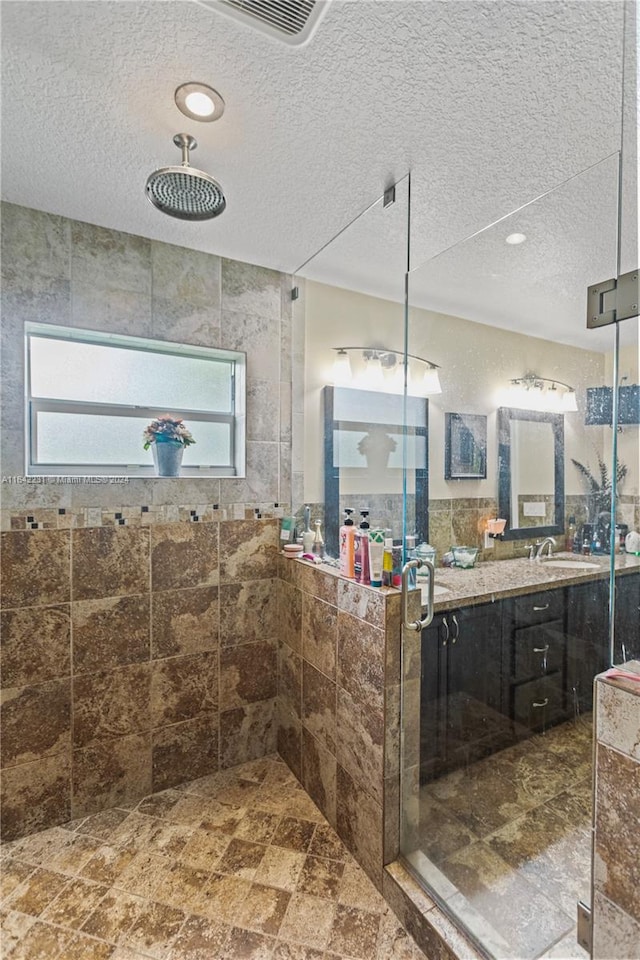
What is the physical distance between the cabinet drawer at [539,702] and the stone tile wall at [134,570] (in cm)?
121

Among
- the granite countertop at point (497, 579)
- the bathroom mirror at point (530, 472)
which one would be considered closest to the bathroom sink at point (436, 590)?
the granite countertop at point (497, 579)

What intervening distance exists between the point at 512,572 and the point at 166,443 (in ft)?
5.47

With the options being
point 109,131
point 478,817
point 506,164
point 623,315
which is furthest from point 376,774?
point 109,131

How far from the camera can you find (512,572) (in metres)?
1.88

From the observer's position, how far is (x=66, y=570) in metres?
1.87

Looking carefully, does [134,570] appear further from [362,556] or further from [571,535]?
[571,535]

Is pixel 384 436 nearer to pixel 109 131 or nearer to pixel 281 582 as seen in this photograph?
pixel 281 582

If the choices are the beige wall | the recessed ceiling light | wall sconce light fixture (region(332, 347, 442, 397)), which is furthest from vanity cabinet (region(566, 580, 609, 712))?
the recessed ceiling light

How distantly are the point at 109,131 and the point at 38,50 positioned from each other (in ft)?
0.89

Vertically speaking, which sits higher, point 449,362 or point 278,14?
point 278,14

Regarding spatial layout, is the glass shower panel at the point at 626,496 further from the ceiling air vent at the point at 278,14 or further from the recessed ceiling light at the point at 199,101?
the recessed ceiling light at the point at 199,101

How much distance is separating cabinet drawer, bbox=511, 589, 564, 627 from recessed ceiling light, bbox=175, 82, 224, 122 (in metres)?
2.04

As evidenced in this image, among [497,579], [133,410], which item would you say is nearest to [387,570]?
[497,579]

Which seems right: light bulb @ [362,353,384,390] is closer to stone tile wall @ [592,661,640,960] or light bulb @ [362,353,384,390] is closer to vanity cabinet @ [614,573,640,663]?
vanity cabinet @ [614,573,640,663]
